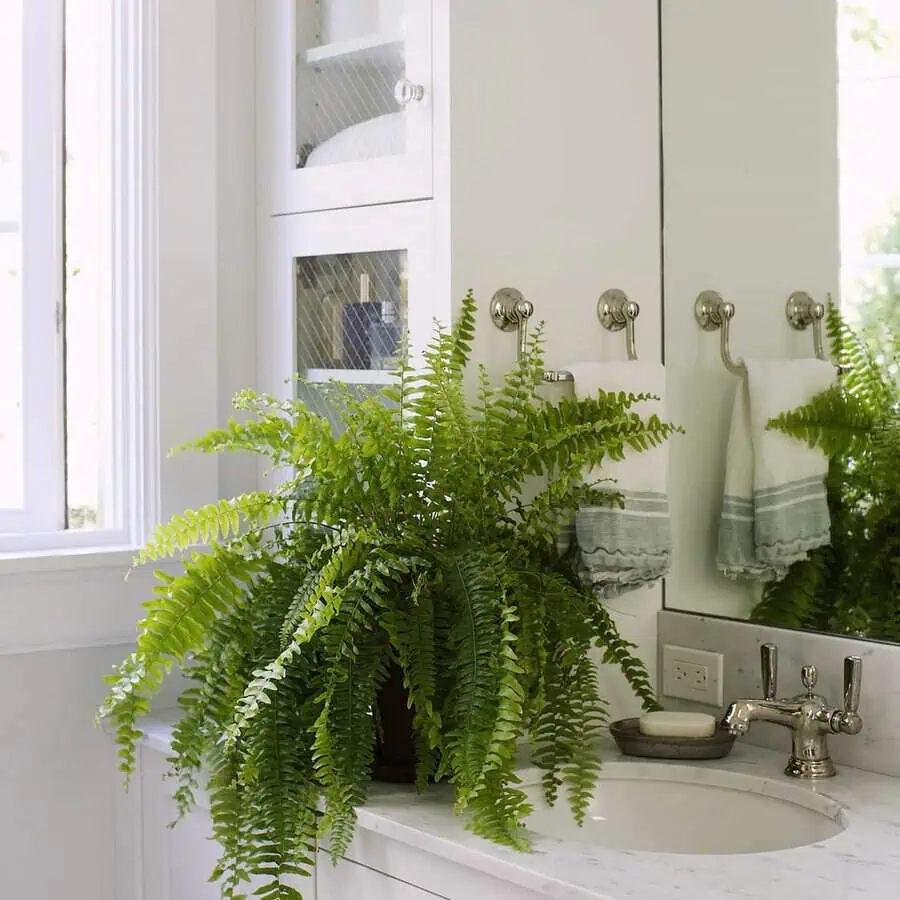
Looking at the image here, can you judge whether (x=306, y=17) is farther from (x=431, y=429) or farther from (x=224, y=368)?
(x=431, y=429)

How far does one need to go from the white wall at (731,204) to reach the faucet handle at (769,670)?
0.16 m

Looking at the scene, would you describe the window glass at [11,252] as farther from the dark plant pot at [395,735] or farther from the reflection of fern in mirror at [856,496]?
the reflection of fern in mirror at [856,496]

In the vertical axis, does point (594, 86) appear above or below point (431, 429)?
above

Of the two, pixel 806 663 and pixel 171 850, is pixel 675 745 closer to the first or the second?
pixel 806 663

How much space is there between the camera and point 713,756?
5.85 ft

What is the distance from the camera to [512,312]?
1894 mm

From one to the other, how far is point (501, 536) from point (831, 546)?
18.0 inches

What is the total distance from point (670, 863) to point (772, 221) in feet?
3.13

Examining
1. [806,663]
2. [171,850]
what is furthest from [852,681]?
[171,850]

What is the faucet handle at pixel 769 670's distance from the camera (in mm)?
1757

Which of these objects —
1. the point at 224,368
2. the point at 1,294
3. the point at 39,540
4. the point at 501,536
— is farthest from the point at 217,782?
the point at 1,294

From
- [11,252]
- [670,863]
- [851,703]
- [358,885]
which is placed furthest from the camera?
[11,252]

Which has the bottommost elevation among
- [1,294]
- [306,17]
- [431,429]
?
[431,429]

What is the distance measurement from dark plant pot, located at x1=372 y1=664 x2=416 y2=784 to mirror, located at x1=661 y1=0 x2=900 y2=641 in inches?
21.4
